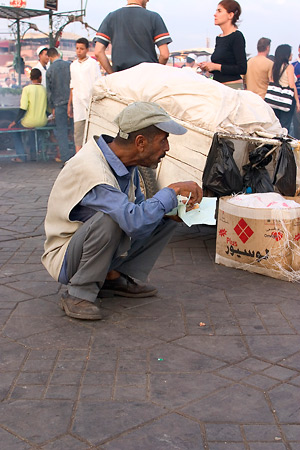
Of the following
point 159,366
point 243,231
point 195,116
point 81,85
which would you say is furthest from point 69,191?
point 81,85

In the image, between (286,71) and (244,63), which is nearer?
(244,63)

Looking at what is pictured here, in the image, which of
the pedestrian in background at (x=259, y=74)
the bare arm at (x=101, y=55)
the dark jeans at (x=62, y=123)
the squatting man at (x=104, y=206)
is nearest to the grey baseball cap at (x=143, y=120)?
the squatting man at (x=104, y=206)

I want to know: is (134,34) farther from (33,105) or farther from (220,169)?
(33,105)

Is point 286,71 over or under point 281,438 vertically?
over

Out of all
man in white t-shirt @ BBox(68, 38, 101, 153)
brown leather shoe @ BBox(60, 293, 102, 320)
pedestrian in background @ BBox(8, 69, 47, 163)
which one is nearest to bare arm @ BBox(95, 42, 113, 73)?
man in white t-shirt @ BBox(68, 38, 101, 153)

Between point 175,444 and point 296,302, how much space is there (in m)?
1.91

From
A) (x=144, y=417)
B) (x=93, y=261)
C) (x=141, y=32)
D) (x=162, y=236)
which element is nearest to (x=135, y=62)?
(x=141, y=32)

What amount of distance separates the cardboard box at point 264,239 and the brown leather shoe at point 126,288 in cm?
89

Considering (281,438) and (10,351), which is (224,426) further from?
(10,351)

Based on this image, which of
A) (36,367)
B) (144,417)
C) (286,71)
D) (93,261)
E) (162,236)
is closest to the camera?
(144,417)

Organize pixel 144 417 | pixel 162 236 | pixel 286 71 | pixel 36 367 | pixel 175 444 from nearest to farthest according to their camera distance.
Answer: pixel 175 444 < pixel 144 417 < pixel 36 367 < pixel 162 236 < pixel 286 71

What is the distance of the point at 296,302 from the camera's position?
13.1ft

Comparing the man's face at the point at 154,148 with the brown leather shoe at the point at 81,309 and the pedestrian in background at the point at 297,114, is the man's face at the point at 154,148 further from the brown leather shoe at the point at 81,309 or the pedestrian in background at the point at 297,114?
the pedestrian in background at the point at 297,114

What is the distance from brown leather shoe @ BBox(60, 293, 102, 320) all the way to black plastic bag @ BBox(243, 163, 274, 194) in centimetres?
195
